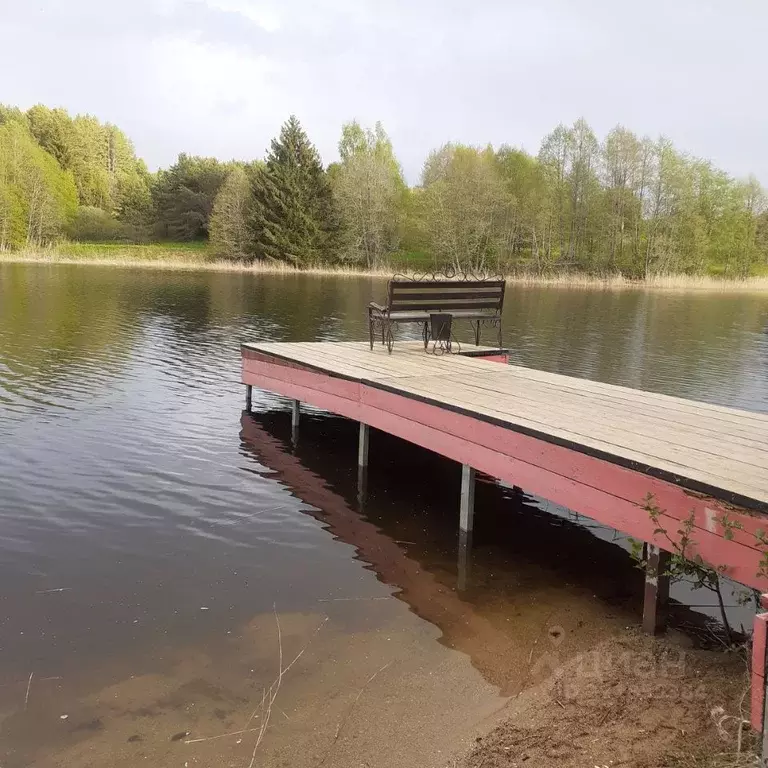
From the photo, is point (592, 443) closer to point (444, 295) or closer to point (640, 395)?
point (640, 395)

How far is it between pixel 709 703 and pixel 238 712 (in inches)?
91.7

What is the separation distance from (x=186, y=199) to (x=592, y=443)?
67.1 metres

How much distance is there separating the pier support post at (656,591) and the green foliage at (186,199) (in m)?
64.3

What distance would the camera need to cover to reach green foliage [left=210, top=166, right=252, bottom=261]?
56.2m

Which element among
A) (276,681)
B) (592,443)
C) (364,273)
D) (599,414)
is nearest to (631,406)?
(599,414)

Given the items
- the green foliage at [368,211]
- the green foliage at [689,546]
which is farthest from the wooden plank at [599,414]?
the green foliage at [368,211]

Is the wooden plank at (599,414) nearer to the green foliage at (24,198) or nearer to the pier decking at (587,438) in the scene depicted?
the pier decking at (587,438)

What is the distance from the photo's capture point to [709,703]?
340 centimetres

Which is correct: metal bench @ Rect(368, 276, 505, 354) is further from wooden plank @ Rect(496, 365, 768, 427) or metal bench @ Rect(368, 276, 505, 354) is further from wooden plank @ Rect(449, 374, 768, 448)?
wooden plank @ Rect(449, 374, 768, 448)

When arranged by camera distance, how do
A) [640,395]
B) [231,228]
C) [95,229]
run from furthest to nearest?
1. [95,229]
2. [231,228]
3. [640,395]

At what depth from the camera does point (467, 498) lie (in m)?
6.06

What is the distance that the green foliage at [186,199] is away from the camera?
6600 centimetres


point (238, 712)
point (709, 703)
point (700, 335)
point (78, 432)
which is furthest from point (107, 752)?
point (700, 335)

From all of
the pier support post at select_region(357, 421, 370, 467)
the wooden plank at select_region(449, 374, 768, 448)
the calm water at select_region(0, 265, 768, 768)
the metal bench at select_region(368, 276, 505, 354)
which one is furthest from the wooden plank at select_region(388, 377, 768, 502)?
the metal bench at select_region(368, 276, 505, 354)
